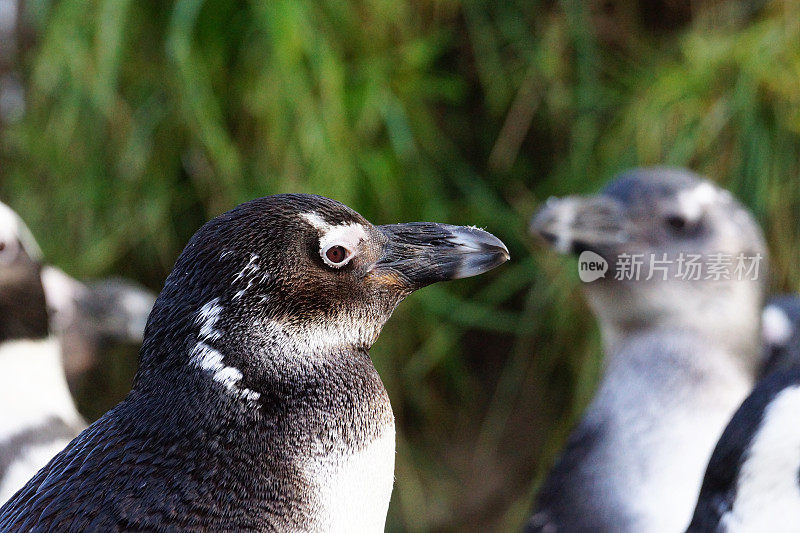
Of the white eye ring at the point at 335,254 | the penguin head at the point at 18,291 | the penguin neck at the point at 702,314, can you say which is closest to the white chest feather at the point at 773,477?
the white eye ring at the point at 335,254

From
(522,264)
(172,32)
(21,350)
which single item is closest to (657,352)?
(522,264)

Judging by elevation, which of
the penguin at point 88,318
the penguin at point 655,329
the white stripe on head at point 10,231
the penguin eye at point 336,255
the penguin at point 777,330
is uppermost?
the white stripe on head at point 10,231

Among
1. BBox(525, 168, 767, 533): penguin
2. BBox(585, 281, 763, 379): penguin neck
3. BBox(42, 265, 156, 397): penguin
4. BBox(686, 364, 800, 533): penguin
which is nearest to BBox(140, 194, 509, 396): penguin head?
BBox(686, 364, 800, 533): penguin

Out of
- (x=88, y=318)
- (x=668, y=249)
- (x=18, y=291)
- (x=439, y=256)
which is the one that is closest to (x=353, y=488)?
(x=439, y=256)

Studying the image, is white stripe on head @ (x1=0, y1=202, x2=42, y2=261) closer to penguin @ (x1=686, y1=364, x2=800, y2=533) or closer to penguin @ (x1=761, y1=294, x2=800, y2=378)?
penguin @ (x1=686, y1=364, x2=800, y2=533)

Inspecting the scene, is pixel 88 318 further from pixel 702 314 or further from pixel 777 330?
pixel 777 330

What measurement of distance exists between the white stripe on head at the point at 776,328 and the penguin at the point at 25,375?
1008 mm

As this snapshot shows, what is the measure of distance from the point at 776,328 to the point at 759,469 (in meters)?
0.74

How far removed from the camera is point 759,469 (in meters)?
0.78

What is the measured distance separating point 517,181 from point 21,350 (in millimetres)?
1195

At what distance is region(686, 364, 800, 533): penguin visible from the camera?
30.3 inches

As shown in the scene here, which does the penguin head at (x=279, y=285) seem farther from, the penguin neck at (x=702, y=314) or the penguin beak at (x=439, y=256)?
the penguin neck at (x=702, y=314)

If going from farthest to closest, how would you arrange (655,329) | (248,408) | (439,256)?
(655,329) → (439,256) → (248,408)

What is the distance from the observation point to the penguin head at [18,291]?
3.88 feet
